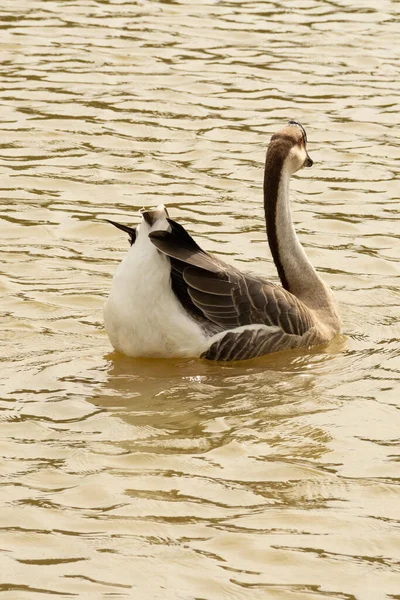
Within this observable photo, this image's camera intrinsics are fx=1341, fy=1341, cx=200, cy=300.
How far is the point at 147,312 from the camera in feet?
29.2

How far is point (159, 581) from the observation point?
20.0ft

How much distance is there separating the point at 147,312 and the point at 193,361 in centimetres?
66

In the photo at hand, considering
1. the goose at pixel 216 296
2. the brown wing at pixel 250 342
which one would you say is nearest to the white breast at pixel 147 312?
the goose at pixel 216 296

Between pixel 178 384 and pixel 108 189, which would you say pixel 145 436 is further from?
pixel 108 189

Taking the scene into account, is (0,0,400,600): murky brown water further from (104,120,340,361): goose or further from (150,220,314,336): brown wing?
(150,220,314,336): brown wing

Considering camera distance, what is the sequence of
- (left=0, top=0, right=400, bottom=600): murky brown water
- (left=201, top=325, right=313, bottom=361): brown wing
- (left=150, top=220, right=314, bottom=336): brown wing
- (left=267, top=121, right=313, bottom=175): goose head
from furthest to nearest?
(left=267, top=121, right=313, bottom=175): goose head → (left=201, top=325, right=313, bottom=361): brown wing → (left=150, top=220, right=314, bottom=336): brown wing → (left=0, top=0, right=400, bottom=600): murky brown water

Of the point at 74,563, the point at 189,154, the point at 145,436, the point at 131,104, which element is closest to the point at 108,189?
the point at 189,154

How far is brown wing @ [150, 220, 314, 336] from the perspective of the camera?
896 cm

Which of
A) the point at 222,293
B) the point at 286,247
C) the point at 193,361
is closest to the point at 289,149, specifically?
the point at 286,247

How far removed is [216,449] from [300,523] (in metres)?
1.05

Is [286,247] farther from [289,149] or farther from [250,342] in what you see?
[250,342]

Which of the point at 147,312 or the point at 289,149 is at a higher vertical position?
the point at 289,149

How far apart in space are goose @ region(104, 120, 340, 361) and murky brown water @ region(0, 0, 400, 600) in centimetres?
18

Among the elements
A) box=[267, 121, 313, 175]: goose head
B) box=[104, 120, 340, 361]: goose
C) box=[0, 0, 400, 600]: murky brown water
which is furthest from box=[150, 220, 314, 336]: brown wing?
box=[267, 121, 313, 175]: goose head
